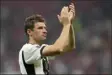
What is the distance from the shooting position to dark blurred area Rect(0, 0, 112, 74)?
9562 mm

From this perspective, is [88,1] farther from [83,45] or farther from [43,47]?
[43,47]

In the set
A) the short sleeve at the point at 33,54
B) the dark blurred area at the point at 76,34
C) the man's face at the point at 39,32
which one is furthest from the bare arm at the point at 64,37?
the dark blurred area at the point at 76,34

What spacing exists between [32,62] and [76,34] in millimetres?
5902

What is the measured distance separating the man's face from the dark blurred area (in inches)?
204

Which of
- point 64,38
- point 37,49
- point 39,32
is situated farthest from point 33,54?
point 64,38

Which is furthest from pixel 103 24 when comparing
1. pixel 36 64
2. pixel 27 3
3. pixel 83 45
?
pixel 36 64

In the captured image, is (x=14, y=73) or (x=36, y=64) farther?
(x=14, y=73)

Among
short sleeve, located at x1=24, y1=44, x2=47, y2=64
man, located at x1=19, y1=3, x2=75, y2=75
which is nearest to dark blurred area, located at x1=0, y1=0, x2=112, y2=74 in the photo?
man, located at x1=19, y1=3, x2=75, y2=75

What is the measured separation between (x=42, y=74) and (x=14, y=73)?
17.9 ft

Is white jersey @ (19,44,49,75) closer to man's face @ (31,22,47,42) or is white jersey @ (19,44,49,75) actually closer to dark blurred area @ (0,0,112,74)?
man's face @ (31,22,47,42)

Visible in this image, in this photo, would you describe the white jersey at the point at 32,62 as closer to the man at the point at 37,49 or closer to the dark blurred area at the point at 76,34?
the man at the point at 37,49

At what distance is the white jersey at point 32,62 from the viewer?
4.06 meters

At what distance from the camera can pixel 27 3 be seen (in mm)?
10453

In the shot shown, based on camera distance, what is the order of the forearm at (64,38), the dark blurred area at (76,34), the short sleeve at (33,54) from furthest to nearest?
the dark blurred area at (76,34), the short sleeve at (33,54), the forearm at (64,38)
